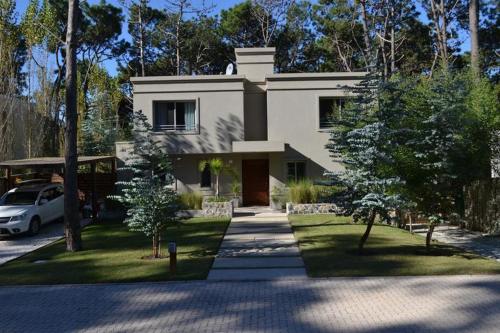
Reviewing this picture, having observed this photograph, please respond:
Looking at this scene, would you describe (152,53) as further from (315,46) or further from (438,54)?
(438,54)

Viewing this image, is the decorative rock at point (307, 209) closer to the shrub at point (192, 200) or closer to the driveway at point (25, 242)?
the shrub at point (192, 200)

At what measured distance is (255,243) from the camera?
15.1 metres

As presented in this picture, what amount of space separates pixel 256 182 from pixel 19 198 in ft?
35.7

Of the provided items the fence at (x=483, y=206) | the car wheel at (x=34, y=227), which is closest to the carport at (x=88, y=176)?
the car wheel at (x=34, y=227)

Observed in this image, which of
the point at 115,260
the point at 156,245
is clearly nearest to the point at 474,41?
the point at 156,245

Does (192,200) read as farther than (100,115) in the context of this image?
No

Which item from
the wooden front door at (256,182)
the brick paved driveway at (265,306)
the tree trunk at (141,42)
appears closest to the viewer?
the brick paved driveway at (265,306)

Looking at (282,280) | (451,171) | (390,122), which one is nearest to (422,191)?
(451,171)

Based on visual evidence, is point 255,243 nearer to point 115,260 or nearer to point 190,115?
point 115,260

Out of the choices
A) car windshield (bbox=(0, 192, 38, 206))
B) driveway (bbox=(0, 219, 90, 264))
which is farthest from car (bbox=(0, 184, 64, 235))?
driveway (bbox=(0, 219, 90, 264))

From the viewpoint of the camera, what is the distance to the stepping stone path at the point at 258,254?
428 inches

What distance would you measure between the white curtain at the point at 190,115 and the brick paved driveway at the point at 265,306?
1548 cm

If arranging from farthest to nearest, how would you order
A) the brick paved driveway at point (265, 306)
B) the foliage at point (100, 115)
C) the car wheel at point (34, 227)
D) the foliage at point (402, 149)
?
the foliage at point (100, 115)
the car wheel at point (34, 227)
the foliage at point (402, 149)
the brick paved driveway at point (265, 306)

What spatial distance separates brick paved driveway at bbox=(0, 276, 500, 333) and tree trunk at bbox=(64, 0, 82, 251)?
13.4ft
